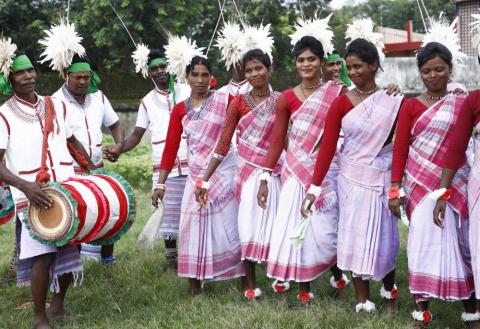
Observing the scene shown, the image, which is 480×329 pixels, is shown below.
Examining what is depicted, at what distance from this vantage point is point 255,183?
18.8 ft

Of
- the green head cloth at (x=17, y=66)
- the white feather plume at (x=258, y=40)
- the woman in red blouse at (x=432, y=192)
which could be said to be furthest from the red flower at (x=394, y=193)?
the green head cloth at (x=17, y=66)

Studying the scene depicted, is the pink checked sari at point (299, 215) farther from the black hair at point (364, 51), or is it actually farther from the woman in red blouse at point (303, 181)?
the black hair at point (364, 51)

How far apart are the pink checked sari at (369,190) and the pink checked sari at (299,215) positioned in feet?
0.73

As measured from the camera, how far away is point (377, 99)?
4953 millimetres

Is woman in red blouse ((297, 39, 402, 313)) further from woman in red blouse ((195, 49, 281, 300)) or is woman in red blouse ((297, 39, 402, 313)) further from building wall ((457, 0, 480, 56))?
building wall ((457, 0, 480, 56))

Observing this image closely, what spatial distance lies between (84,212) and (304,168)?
161cm

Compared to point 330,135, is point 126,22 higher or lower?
higher

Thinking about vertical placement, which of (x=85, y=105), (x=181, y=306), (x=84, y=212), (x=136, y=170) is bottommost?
(x=181, y=306)

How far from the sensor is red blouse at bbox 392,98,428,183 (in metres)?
4.77

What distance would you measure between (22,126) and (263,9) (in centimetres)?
2166

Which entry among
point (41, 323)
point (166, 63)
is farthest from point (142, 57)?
point (41, 323)

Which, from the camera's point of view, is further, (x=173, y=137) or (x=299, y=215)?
(x=173, y=137)

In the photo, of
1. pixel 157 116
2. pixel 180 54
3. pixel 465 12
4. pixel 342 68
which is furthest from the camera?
pixel 465 12

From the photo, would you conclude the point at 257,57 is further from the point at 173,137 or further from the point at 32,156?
the point at 32,156
